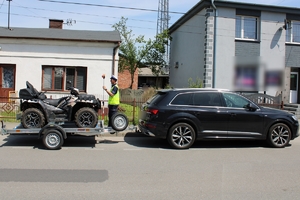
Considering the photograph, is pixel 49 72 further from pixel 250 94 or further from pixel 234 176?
pixel 234 176

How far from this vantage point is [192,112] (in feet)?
27.0

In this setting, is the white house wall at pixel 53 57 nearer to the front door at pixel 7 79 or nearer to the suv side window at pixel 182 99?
the front door at pixel 7 79

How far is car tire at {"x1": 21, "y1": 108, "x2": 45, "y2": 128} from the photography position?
26.2 ft

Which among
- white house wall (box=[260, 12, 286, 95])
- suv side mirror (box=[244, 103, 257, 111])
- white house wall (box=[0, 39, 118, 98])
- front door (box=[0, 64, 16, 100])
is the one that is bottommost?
suv side mirror (box=[244, 103, 257, 111])

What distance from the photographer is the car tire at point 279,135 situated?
339 inches

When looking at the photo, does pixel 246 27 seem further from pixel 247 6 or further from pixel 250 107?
pixel 250 107

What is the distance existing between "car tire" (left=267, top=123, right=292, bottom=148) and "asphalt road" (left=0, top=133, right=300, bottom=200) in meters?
0.23

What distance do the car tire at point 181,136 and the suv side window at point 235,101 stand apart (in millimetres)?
1334

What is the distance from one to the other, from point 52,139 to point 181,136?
133 inches

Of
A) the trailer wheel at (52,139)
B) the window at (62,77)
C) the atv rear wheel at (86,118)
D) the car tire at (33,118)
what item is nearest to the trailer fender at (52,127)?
the trailer wheel at (52,139)

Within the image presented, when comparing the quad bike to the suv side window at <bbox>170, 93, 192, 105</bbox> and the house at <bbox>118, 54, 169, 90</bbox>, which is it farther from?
the house at <bbox>118, 54, 169, 90</bbox>

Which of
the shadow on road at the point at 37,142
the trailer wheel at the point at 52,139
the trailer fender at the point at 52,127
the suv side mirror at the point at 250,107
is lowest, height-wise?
the shadow on road at the point at 37,142

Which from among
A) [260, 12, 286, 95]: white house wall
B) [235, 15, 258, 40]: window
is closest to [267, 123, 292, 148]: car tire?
[260, 12, 286, 95]: white house wall

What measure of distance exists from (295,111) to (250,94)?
2.59 metres
